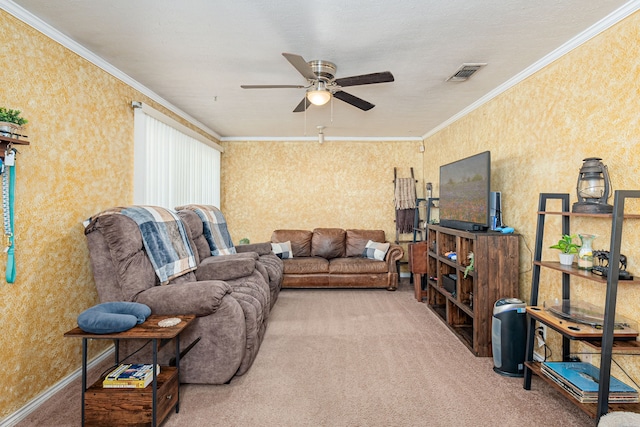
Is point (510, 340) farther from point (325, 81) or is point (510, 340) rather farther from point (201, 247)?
point (201, 247)

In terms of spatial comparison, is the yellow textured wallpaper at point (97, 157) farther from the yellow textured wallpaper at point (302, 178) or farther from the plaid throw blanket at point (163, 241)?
the yellow textured wallpaper at point (302, 178)

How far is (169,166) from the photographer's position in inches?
163

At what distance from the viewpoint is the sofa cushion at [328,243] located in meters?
5.66

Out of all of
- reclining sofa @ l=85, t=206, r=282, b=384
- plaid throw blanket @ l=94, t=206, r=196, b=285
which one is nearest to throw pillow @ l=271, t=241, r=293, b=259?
plaid throw blanket @ l=94, t=206, r=196, b=285

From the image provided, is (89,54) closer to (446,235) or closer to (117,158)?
(117,158)

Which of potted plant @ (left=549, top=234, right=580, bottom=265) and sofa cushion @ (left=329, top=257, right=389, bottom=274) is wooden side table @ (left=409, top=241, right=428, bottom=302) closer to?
sofa cushion @ (left=329, top=257, right=389, bottom=274)

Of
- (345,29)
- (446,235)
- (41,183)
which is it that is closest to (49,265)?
(41,183)

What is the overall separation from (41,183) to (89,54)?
1103 mm

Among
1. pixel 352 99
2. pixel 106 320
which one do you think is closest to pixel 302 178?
pixel 352 99

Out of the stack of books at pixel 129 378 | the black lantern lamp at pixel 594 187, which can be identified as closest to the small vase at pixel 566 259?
the black lantern lamp at pixel 594 187

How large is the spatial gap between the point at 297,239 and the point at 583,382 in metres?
4.22

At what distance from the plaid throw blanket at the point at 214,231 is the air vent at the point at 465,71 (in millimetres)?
2930

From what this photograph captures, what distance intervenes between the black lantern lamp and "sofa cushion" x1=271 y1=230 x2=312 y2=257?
4.03 m

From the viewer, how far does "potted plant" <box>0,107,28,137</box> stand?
1.83 meters
